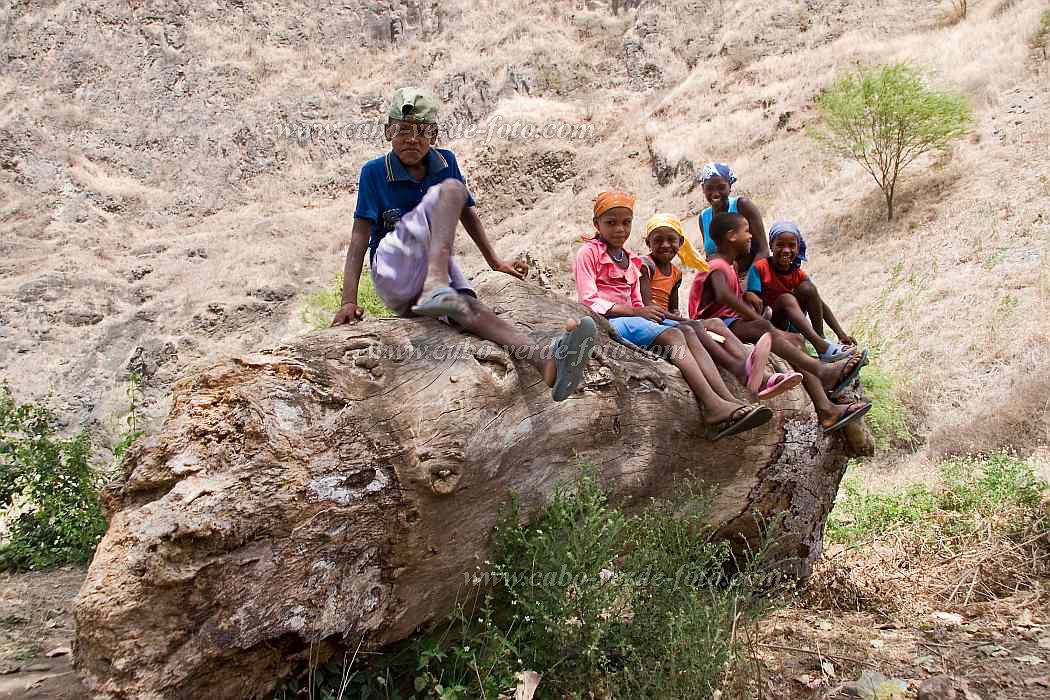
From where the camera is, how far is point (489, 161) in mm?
27734

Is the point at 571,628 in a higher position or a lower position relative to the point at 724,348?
lower

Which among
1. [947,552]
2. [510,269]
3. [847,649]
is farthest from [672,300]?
Result: [947,552]

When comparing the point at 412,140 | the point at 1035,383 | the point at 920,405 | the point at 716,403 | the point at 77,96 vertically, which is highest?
the point at 77,96

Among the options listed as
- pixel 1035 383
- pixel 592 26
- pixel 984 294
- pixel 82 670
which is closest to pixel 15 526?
pixel 82 670

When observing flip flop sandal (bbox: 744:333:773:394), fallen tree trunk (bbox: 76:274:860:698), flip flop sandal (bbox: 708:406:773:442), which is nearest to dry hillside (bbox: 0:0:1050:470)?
flip flop sandal (bbox: 744:333:773:394)

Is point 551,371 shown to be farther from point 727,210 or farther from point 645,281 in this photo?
point 727,210

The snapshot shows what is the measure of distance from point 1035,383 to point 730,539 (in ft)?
18.1

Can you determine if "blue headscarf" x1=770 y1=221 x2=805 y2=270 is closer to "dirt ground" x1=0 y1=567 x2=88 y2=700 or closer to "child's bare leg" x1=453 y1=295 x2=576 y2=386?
"child's bare leg" x1=453 y1=295 x2=576 y2=386

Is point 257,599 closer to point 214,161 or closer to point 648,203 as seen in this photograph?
point 648,203

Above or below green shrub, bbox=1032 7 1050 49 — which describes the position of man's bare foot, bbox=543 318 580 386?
above

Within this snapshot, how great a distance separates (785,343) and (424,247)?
1895 mm

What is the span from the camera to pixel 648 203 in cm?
2258

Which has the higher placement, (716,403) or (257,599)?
(257,599)

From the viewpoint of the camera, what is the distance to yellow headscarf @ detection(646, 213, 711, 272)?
13.2 feet
